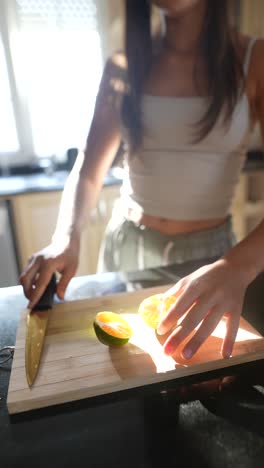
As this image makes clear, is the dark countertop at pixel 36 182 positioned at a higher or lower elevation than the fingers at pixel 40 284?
lower

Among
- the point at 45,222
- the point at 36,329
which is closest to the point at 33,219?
the point at 45,222

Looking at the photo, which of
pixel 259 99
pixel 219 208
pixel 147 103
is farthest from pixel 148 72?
pixel 219 208

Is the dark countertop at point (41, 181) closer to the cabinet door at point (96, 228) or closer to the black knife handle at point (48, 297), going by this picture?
the cabinet door at point (96, 228)

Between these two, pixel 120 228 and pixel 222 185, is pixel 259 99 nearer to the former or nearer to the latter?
pixel 222 185

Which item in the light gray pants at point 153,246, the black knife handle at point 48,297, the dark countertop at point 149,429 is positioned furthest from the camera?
the light gray pants at point 153,246

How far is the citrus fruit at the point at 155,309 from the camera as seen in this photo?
571 millimetres

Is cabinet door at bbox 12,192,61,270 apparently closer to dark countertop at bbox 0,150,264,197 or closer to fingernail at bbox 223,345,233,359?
dark countertop at bbox 0,150,264,197

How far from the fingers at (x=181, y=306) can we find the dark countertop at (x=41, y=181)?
1.14m

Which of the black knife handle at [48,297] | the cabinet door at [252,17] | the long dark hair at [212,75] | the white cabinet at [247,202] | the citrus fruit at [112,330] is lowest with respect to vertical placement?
the white cabinet at [247,202]

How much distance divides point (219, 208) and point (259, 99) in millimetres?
265

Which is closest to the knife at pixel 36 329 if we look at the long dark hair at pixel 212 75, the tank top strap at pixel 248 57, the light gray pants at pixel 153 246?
the light gray pants at pixel 153 246

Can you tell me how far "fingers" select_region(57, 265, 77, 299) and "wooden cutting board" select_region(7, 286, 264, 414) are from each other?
9cm

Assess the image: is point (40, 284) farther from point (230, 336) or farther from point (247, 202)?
point (247, 202)

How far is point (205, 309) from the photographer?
19.6 inches
